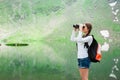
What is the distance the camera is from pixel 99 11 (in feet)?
223

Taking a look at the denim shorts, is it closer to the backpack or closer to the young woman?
the young woman

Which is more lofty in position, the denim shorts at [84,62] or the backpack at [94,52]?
the backpack at [94,52]

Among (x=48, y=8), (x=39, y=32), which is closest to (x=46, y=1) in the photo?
(x=48, y=8)

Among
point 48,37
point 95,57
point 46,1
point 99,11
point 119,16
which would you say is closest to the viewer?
point 95,57

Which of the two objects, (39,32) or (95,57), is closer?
(95,57)

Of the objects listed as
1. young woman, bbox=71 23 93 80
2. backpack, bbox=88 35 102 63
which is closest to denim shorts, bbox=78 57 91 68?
young woman, bbox=71 23 93 80

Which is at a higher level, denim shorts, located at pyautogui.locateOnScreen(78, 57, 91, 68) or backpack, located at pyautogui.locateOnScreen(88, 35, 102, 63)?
backpack, located at pyautogui.locateOnScreen(88, 35, 102, 63)

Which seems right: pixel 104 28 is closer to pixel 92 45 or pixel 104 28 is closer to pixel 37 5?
pixel 37 5

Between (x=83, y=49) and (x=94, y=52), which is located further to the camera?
(x=83, y=49)

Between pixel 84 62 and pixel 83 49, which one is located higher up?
pixel 83 49

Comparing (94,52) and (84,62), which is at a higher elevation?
(94,52)

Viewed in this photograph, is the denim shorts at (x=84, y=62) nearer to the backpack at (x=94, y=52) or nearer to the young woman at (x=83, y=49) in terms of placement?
the young woman at (x=83, y=49)

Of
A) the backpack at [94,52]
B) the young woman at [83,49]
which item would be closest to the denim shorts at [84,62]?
the young woman at [83,49]

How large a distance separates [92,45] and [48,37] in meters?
51.9
